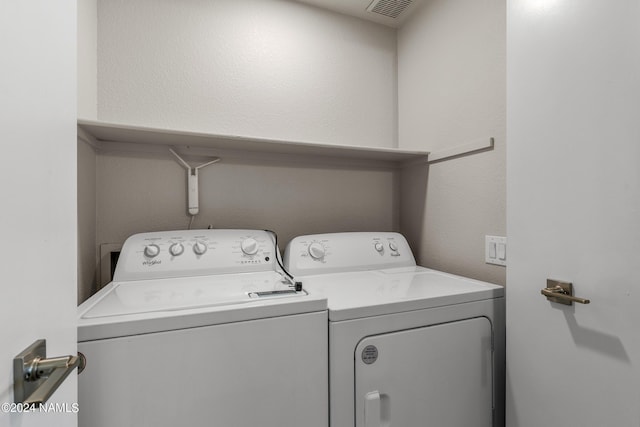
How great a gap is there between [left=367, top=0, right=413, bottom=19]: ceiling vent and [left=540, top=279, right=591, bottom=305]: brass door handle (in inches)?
61.8

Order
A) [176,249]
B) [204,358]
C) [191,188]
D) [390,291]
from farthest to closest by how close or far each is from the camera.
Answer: [191,188]
[176,249]
[390,291]
[204,358]

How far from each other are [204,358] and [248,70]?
1.36 meters

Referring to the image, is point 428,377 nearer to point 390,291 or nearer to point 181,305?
point 390,291

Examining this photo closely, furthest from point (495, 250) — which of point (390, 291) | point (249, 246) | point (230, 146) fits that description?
point (230, 146)

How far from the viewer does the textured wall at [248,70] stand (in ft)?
4.42

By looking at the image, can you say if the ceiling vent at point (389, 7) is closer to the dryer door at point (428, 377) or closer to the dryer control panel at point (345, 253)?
the dryer control panel at point (345, 253)

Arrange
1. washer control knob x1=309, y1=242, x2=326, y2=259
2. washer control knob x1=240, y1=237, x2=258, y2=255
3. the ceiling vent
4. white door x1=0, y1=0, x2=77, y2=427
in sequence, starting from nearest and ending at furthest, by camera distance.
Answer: white door x1=0, y1=0, x2=77, y2=427
washer control knob x1=240, y1=237, x2=258, y2=255
washer control knob x1=309, y1=242, x2=326, y2=259
the ceiling vent

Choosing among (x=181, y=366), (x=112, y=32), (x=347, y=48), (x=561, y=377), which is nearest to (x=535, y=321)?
(x=561, y=377)

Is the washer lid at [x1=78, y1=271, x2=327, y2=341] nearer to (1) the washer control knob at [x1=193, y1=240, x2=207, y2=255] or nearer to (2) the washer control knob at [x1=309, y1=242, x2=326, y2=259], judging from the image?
(1) the washer control knob at [x1=193, y1=240, x2=207, y2=255]

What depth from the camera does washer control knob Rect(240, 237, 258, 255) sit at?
1295 mm

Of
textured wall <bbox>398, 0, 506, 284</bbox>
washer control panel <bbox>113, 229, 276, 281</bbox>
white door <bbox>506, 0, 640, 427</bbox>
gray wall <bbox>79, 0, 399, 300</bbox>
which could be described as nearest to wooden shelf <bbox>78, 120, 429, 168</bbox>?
gray wall <bbox>79, 0, 399, 300</bbox>

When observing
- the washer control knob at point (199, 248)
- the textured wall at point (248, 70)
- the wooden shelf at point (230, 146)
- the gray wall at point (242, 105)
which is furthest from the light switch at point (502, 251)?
the washer control knob at point (199, 248)

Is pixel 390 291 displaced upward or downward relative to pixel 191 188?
downward

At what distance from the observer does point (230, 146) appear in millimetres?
1418
